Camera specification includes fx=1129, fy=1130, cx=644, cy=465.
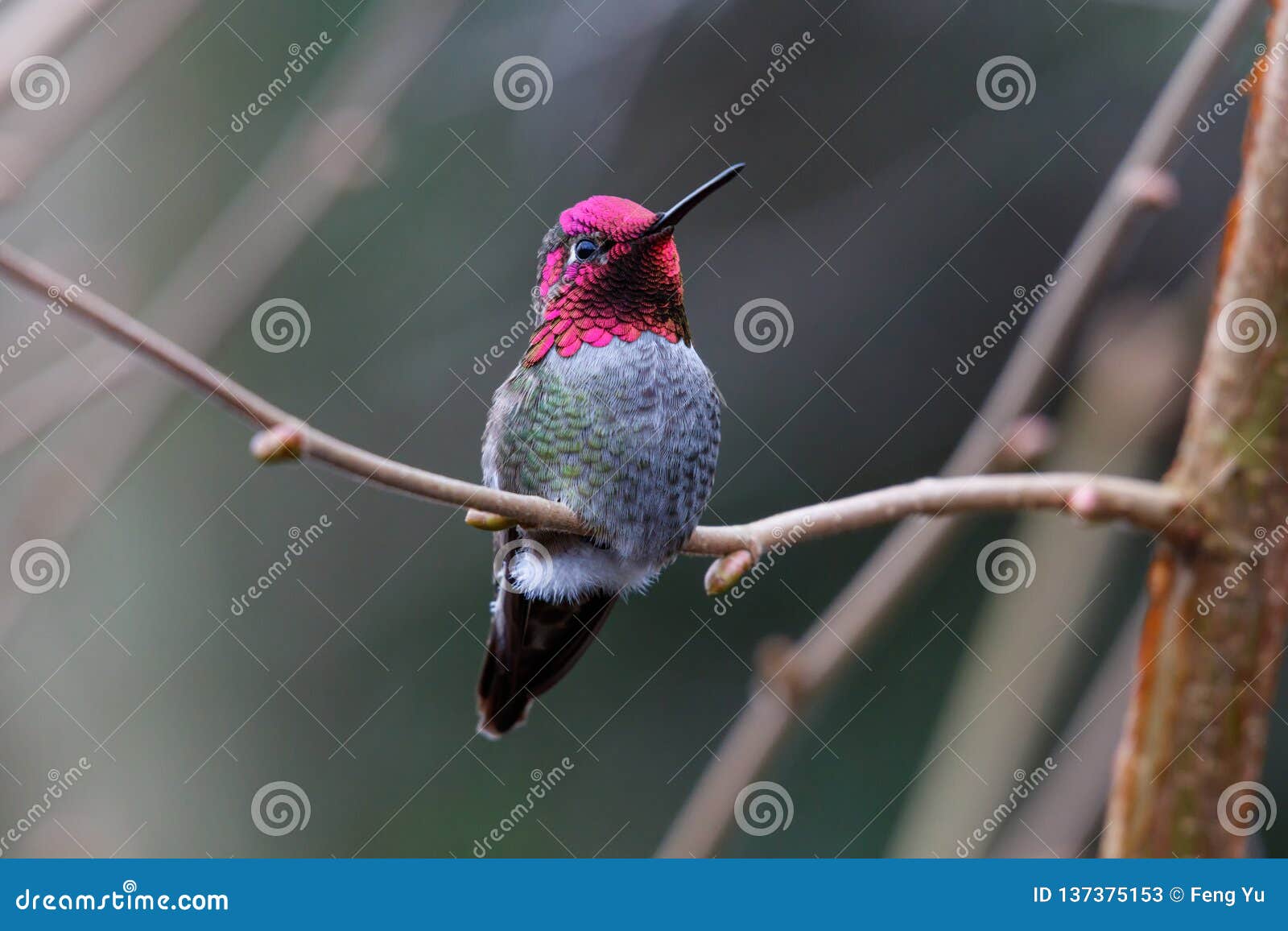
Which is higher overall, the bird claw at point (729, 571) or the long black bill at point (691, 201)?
the long black bill at point (691, 201)

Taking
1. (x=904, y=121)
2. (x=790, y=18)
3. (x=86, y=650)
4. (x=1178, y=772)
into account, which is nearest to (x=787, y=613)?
(x=904, y=121)

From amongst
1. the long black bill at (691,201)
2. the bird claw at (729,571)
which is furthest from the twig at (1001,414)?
the long black bill at (691,201)

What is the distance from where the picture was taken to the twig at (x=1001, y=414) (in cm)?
213

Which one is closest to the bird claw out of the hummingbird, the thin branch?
the thin branch

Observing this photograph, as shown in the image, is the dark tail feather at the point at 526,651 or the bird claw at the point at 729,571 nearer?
the bird claw at the point at 729,571

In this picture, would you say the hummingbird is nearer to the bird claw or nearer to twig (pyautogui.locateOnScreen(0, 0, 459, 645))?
the bird claw

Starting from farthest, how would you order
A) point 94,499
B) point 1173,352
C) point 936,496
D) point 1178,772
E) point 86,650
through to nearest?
point 86,650 < point 1173,352 < point 94,499 < point 936,496 < point 1178,772

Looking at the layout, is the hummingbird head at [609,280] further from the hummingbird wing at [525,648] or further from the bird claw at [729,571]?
the bird claw at [729,571]

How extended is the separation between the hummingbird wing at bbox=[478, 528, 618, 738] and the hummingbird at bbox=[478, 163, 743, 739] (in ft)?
0.11

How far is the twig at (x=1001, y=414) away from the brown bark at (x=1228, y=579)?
15 centimetres

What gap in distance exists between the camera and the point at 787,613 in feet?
17.8

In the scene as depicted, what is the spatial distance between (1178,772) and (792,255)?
11.5 feet

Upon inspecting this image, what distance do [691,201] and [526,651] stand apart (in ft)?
4.06

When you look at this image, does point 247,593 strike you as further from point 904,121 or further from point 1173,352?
point 1173,352
